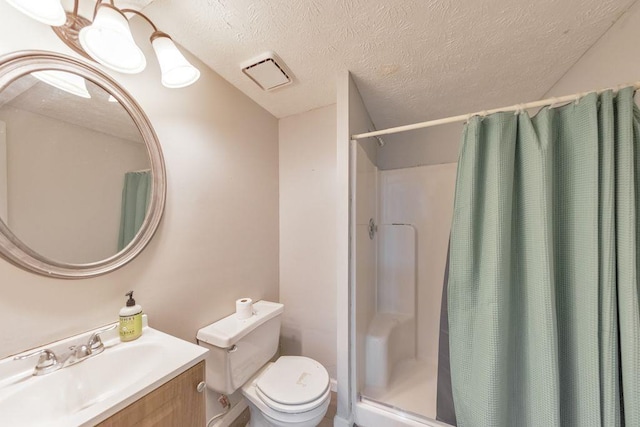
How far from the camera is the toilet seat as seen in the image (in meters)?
1.09

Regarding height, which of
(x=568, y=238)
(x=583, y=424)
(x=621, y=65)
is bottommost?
(x=583, y=424)

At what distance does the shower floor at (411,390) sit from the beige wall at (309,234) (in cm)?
41

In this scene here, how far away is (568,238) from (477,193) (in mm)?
347

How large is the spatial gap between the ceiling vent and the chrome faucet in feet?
4.67

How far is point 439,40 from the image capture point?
1125mm

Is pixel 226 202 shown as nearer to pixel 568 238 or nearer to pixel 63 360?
pixel 63 360

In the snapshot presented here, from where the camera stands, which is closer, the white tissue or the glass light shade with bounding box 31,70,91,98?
the glass light shade with bounding box 31,70,91,98

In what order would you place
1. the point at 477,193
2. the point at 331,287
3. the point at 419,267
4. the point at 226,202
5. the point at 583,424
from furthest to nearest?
1. the point at 419,267
2. the point at 331,287
3. the point at 226,202
4. the point at 477,193
5. the point at 583,424

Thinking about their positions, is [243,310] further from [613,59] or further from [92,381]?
[613,59]

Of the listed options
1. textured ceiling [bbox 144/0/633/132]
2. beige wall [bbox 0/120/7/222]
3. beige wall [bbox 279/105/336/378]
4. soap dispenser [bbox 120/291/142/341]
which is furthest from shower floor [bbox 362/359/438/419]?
textured ceiling [bbox 144/0/633/132]

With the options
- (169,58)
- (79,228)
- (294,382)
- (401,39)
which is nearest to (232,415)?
(294,382)

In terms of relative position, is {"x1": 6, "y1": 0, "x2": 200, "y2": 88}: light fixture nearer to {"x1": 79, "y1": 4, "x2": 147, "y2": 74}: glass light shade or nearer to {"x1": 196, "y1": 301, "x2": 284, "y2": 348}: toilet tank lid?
{"x1": 79, "y1": 4, "x2": 147, "y2": 74}: glass light shade

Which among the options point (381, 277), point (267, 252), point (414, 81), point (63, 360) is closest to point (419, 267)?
point (381, 277)

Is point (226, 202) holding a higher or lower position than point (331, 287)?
higher
